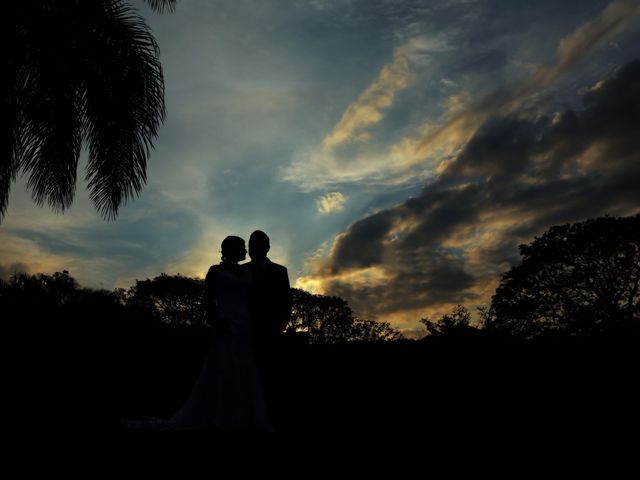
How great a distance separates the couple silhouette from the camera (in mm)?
5719

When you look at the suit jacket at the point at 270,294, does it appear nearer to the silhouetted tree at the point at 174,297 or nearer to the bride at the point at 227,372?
the bride at the point at 227,372

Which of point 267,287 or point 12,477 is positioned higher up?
point 267,287

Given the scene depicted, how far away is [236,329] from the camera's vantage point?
584 cm

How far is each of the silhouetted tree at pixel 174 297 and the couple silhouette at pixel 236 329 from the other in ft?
114

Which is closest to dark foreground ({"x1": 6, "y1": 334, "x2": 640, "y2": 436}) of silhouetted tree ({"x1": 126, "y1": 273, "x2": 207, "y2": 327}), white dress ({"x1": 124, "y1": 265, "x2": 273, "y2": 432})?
white dress ({"x1": 124, "y1": 265, "x2": 273, "y2": 432})

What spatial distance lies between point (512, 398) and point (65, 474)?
6.26 meters

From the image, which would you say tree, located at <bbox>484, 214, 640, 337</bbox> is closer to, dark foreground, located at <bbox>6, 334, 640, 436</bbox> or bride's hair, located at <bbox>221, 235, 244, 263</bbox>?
dark foreground, located at <bbox>6, 334, 640, 436</bbox>

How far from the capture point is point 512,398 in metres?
7.40

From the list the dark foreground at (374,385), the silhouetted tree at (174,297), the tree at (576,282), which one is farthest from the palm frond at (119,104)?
the silhouetted tree at (174,297)

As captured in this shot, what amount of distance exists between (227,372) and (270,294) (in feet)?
3.55

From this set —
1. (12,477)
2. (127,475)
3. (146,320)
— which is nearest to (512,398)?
(127,475)

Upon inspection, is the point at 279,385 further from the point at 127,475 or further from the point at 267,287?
the point at 127,475

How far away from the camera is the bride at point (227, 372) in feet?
18.8

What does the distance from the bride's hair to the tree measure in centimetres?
2315
